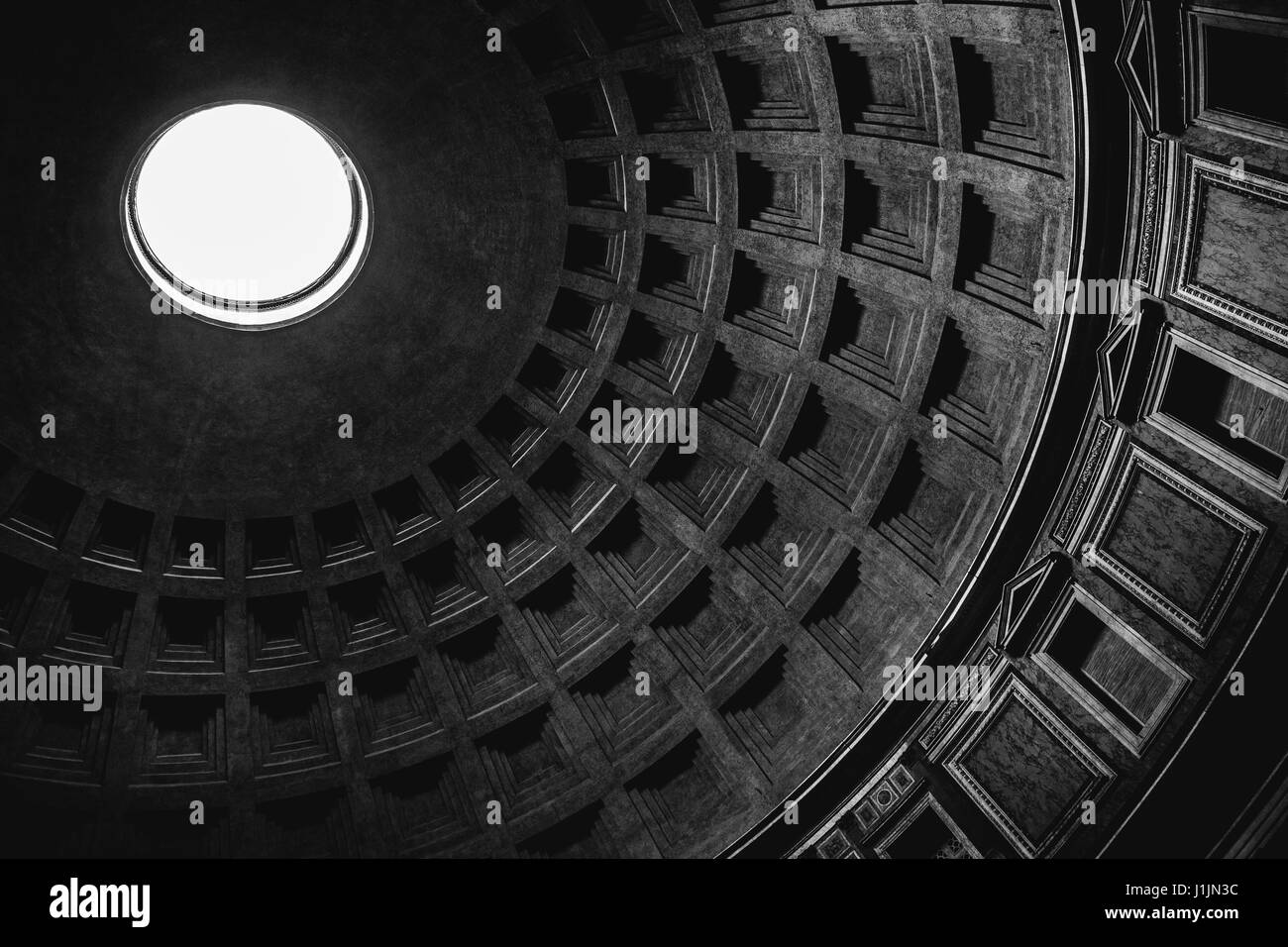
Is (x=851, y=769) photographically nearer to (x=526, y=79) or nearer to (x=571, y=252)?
(x=571, y=252)

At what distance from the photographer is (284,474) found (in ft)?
92.5

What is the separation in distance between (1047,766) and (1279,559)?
6.34 meters

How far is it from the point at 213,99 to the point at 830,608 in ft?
62.3

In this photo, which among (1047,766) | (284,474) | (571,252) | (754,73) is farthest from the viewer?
(284,474)

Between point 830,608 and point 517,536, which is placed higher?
point 517,536

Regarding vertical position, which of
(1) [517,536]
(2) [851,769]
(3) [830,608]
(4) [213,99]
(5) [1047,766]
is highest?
(4) [213,99]

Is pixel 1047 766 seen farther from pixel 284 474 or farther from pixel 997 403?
pixel 284 474

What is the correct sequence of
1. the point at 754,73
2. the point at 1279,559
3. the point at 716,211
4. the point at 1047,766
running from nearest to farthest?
the point at 1279,559 < the point at 1047,766 < the point at 754,73 < the point at 716,211

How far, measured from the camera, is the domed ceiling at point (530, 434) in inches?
883

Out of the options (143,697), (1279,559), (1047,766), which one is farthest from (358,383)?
(1279,559)

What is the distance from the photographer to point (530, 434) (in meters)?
28.0

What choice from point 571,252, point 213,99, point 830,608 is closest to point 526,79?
point 571,252

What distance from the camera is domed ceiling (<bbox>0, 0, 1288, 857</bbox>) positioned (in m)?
22.4

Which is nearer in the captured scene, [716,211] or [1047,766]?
[1047,766]
